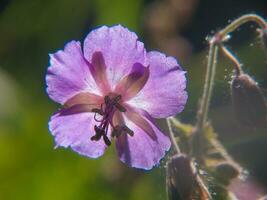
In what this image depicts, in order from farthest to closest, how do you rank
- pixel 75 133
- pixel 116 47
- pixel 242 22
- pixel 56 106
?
pixel 56 106
pixel 242 22
pixel 75 133
pixel 116 47

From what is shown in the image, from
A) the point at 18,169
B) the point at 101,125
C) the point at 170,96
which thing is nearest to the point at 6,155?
the point at 18,169

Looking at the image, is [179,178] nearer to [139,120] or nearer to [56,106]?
[139,120]

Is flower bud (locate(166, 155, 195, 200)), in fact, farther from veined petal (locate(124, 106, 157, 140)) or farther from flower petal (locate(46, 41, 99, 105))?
flower petal (locate(46, 41, 99, 105))

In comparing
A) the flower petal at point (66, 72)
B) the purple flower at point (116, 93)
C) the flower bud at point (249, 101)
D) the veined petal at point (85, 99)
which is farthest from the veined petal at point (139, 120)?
the flower bud at point (249, 101)

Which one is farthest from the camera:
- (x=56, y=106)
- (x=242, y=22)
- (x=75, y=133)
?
(x=56, y=106)

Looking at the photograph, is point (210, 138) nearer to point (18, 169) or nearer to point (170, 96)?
point (170, 96)

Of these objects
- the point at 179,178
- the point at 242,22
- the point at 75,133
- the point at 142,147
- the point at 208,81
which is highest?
the point at 242,22

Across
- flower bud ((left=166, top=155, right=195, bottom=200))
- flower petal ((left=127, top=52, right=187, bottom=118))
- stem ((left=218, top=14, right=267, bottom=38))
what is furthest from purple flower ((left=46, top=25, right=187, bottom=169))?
stem ((left=218, top=14, right=267, bottom=38))

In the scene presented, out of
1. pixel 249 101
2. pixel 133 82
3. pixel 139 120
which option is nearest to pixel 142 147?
pixel 139 120
